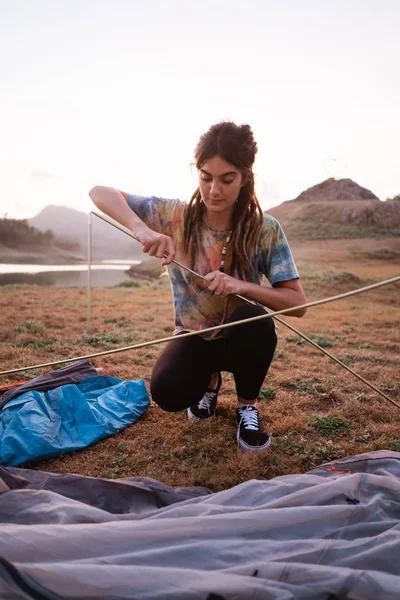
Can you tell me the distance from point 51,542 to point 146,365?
9.21 feet

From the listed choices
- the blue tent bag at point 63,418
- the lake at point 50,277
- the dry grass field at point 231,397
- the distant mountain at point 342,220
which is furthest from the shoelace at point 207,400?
the distant mountain at point 342,220

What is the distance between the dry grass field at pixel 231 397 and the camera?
210cm

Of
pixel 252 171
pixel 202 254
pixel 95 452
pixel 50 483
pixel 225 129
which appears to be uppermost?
pixel 225 129

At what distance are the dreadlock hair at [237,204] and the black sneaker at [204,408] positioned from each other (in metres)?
0.82

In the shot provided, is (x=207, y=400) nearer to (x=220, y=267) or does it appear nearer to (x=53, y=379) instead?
(x=220, y=267)

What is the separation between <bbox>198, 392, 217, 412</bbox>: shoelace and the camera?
102 inches

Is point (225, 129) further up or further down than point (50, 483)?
further up

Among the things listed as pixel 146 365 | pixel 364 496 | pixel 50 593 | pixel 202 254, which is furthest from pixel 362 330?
pixel 50 593

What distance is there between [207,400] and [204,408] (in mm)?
54

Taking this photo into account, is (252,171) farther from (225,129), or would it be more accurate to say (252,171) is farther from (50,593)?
(50,593)

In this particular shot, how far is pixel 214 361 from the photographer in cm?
240

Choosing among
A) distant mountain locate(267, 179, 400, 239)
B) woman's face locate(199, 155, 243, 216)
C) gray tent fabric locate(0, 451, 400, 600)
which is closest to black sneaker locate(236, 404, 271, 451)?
gray tent fabric locate(0, 451, 400, 600)

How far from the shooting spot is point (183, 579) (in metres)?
1.00

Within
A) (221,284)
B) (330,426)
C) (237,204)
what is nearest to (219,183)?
(237,204)
